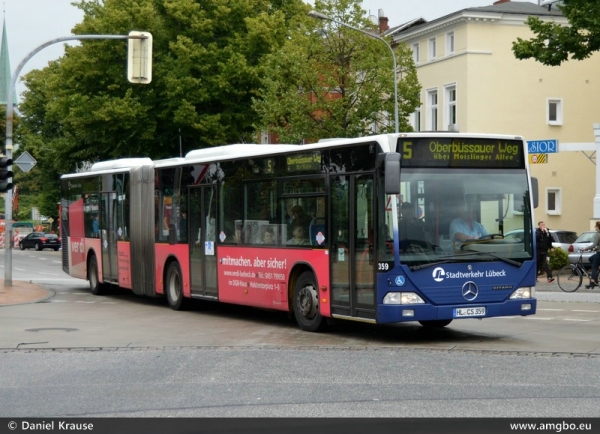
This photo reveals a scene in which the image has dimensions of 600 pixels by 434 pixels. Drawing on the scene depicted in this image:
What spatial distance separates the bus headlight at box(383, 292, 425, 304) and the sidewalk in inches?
438

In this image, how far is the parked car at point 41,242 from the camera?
274 ft

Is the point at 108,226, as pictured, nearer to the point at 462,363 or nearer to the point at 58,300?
the point at 58,300

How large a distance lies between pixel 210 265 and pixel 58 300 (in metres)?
6.15

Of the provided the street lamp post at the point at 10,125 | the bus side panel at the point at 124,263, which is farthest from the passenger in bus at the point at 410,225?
the street lamp post at the point at 10,125

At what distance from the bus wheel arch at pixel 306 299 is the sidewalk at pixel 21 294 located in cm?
851

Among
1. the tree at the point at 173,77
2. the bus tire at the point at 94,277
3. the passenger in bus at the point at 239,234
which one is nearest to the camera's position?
the passenger in bus at the point at 239,234

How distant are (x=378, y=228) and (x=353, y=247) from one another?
0.71 meters

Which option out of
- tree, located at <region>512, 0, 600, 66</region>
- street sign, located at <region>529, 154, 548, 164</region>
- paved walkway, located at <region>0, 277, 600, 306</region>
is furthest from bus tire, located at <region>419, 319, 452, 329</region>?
tree, located at <region>512, 0, 600, 66</region>

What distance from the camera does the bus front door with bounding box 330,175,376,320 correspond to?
15.4m

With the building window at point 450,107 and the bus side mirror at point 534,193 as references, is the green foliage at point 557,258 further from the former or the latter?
the building window at point 450,107

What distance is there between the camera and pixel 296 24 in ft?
167

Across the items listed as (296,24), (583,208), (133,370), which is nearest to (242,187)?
(133,370)

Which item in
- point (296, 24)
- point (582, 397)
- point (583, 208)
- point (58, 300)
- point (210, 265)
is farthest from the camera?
point (583, 208)

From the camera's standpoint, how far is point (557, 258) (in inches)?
1330
